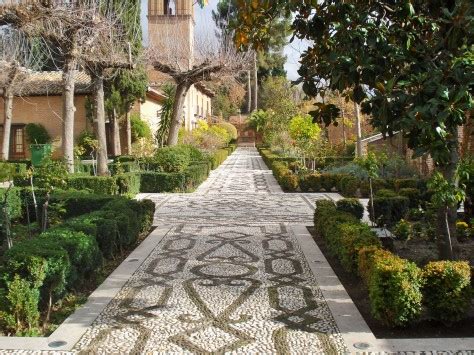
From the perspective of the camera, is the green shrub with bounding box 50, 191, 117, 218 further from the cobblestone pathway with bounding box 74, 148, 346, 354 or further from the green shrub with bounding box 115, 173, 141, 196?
the green shrub with bounding box 115, 173, 141, 196

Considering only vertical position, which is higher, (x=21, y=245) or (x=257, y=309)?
(x=21, y=245)

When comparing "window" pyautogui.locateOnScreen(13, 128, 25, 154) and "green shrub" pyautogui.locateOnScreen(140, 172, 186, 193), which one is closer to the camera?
"green shrub" pyautogui.locateOnScreen(140, 172, 186, 193)

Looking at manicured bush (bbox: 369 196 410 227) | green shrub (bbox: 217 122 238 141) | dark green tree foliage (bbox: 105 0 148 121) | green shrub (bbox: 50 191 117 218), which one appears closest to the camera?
green shrub (bbox: 50 191 117 218)

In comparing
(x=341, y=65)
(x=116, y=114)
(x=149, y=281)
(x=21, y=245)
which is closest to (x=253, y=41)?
(x=341, y=65)

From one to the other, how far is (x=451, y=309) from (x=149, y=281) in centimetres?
289

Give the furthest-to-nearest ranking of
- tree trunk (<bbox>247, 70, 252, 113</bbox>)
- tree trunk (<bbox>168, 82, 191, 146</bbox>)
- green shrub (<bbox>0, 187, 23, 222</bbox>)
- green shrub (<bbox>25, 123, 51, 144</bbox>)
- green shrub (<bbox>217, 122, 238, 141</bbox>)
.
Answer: tree trunk (<bbox>247, 70, 252, 113</bbox>) < green shrub (<bbox>217, 122, 238, 141</bbox>) < green shrub (<bbox>25, 123, 51, 144</bbox>) < tree trunk (<bbox>168, 82, 191, 146</bbox>) < green shrub (<bbox>0, 187, 23, 222</bbox>)

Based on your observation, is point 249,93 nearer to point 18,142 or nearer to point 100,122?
point 18,142

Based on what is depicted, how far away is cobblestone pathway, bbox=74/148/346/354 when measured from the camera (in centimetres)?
379

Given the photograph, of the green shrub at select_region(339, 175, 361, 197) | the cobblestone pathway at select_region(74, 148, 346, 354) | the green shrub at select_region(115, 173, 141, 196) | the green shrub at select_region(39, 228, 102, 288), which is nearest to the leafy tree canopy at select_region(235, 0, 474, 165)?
the cobblestone pathway at select_region(74, 148, 346, 354)

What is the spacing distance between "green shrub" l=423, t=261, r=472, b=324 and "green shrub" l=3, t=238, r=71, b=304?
2.94 metres

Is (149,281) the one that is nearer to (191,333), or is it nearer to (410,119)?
(191,333)

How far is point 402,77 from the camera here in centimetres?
404

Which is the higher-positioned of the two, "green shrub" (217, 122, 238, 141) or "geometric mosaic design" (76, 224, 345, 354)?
"green shrub" (217, 122, 238, 141)

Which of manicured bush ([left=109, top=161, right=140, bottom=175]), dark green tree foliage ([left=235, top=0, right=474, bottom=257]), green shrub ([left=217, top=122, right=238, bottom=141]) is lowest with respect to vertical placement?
manicured bush ([left=109, top=161, right=140, bottom=175])
